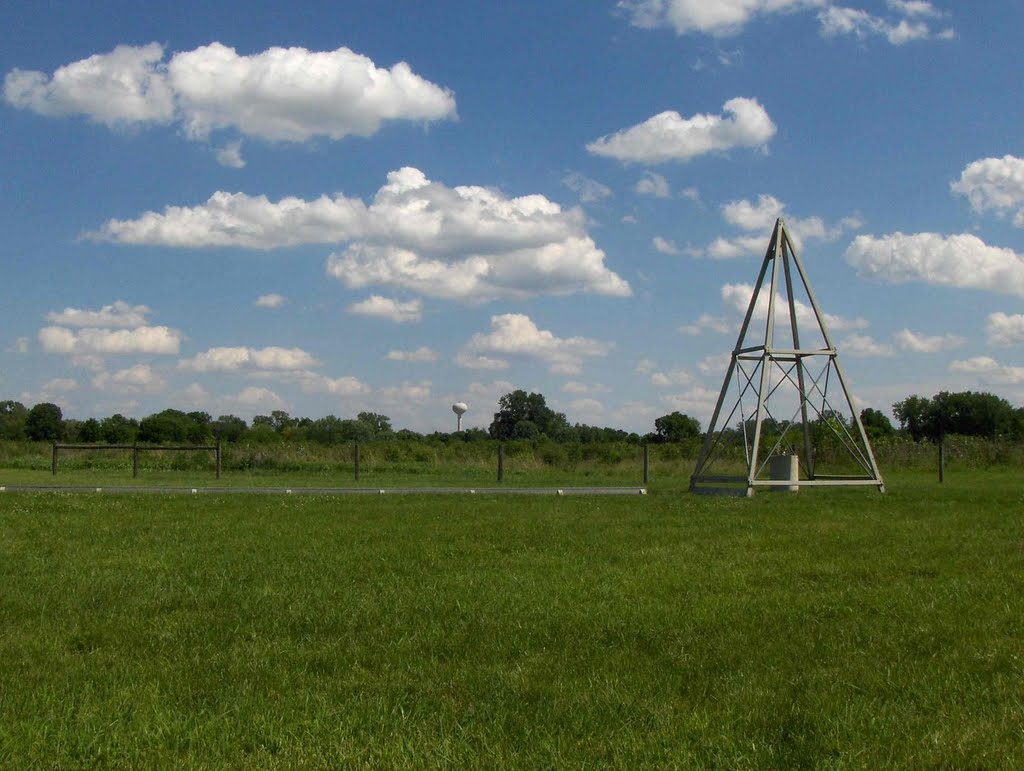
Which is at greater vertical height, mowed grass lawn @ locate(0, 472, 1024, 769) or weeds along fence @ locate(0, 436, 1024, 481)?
weeds along fence @ locate(0, 436, 1024, 481)

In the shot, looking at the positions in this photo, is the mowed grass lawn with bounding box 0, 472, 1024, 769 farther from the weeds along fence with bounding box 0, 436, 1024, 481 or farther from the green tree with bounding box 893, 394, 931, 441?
the green tree with bounding box 893, 394, 931, 441

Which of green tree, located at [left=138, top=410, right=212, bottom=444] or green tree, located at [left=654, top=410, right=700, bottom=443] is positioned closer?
green tree, located at [left=138, top=410, right=212, bottom=444]

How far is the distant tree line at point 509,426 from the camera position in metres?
88.7

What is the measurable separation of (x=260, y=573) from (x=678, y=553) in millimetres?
4624

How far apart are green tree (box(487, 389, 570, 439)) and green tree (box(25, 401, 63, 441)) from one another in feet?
140

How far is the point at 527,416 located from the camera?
342 ft

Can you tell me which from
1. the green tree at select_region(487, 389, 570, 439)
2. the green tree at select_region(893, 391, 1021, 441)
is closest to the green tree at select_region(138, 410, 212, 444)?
the green tree at select_region(487, 389, 570, 439)

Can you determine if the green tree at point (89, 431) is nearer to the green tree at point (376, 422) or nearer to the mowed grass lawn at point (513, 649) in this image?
the green tree at point (376, 422)

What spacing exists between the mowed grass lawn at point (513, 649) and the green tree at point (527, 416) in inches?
3541

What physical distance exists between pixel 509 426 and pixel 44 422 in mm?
45971

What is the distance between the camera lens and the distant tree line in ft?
291

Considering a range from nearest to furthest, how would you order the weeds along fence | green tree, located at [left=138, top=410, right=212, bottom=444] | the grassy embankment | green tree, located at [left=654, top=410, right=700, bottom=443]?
the grassy embankment
the weeds along fence
green tree, located at [left=138, top=410, right=212, bottom=444]
green tree, located at [left=654, top=410, right=700, bottom=443]

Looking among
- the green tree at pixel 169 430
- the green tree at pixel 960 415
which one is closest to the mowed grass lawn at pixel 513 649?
the green tree at pixel 169 430

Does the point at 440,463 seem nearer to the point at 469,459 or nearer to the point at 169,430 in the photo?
the point at 469,459
